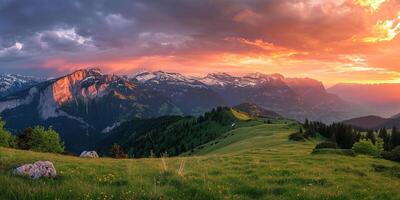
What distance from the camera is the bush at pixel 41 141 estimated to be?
99.6 m

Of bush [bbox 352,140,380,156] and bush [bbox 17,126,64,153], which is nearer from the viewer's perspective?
bush [bbox 352,140,380,156]

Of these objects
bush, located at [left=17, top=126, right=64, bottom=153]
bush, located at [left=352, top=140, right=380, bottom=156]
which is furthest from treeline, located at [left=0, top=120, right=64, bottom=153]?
bush, located at [left=352, top=140, right=380, bottom=156]

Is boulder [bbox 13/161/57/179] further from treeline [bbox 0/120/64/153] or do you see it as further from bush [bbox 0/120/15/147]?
treeline [bbox 0/120/64/153]

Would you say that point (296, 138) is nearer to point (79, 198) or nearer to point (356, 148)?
point (356, 148)

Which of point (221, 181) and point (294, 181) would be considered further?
point (294, 181)

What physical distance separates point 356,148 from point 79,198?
180ft

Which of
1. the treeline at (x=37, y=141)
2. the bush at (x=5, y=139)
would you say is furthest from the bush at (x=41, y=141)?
the bush at (x=5, y=139)

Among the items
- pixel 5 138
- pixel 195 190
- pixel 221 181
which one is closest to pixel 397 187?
pixel 221 181

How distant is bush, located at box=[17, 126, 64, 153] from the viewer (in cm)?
9962

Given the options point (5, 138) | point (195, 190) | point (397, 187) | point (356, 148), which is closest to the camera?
point (195, 190)

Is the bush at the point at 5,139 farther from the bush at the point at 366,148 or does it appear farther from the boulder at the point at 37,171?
the boulder at the point at 37,171

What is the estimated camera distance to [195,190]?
14914 mm

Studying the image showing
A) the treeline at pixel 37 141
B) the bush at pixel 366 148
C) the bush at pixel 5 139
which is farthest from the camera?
the treeline at pixel 37 141

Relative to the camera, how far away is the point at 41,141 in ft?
328
